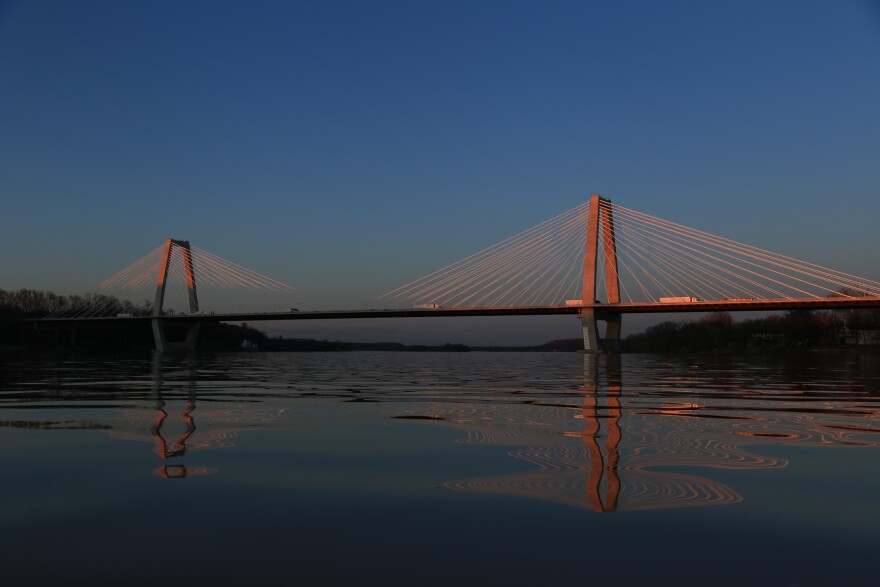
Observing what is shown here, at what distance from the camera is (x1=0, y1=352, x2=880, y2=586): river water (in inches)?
108

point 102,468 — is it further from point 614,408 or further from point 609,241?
point 609,241

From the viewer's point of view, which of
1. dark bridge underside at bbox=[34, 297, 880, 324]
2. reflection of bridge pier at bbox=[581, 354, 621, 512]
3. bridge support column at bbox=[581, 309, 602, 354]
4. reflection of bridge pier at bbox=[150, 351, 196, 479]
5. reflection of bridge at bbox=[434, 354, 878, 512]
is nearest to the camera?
reflection of bridge pier at bbox=[581, 354, 621, 512]

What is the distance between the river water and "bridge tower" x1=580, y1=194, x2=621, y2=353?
48863 mm

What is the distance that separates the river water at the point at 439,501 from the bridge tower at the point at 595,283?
48.9m

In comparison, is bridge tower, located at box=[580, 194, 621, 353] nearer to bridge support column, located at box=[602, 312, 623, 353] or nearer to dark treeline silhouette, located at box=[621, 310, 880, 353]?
bridge support column, located at box=[602, 312, 623, 353]

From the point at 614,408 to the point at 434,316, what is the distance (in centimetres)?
5133

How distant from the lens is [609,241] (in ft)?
192

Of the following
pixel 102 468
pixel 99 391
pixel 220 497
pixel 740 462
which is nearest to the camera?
pixel 220 497

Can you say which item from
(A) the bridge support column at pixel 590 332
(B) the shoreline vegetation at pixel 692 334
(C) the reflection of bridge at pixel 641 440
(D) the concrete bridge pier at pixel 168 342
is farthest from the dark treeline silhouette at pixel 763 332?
(C) the reflection of bridge at pixel 641 440

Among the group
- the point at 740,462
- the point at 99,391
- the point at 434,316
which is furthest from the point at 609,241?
the point at 740,462

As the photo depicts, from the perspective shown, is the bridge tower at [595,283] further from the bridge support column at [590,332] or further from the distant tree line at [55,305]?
the distant tree line at [55,305]

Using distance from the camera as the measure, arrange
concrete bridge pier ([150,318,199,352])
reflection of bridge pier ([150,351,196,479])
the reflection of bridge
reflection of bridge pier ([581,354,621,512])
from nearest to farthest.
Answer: reflection of bridge pier ([581,354,621,512]) → the reflection of bridge → reflection of bridge pier ([150,351,196,479]) → concrete bridge pier ([150,318,199,352])

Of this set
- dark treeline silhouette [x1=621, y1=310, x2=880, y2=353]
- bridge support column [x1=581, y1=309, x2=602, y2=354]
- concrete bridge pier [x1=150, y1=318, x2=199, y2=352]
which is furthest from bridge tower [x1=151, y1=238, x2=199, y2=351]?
dark treeline silhouette [x1=621, y1=310, x2=880, y2=353]

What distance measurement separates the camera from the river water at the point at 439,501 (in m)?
2.73
